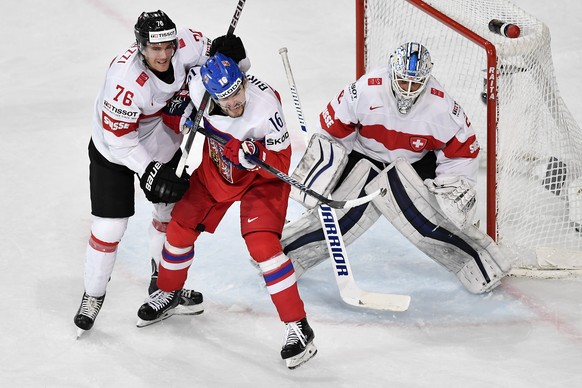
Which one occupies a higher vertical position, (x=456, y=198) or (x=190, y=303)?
(x=456, y=198)

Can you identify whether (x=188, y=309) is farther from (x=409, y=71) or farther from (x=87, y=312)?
(x=409, y=71)

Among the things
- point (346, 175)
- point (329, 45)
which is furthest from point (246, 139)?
point (329, 45)

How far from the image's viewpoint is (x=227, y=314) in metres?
3.92

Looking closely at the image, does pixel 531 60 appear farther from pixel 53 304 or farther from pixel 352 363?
pixel 53 304

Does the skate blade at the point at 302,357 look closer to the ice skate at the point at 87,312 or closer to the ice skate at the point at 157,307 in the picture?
the ice skate at the point at 157,307

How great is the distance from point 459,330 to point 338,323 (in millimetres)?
428

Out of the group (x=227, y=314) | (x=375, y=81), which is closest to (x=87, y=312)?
(x=227, y=314)

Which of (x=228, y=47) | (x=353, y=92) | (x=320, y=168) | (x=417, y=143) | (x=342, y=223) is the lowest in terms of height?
(x=342, y=223)

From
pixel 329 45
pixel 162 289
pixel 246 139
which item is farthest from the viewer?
pixel 329 45

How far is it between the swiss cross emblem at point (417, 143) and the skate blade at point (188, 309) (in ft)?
3.17

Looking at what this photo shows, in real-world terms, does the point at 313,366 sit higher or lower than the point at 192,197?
lower

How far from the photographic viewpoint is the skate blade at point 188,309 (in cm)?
389

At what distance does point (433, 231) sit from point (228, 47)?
1003mm

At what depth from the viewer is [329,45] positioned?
6.25 m
